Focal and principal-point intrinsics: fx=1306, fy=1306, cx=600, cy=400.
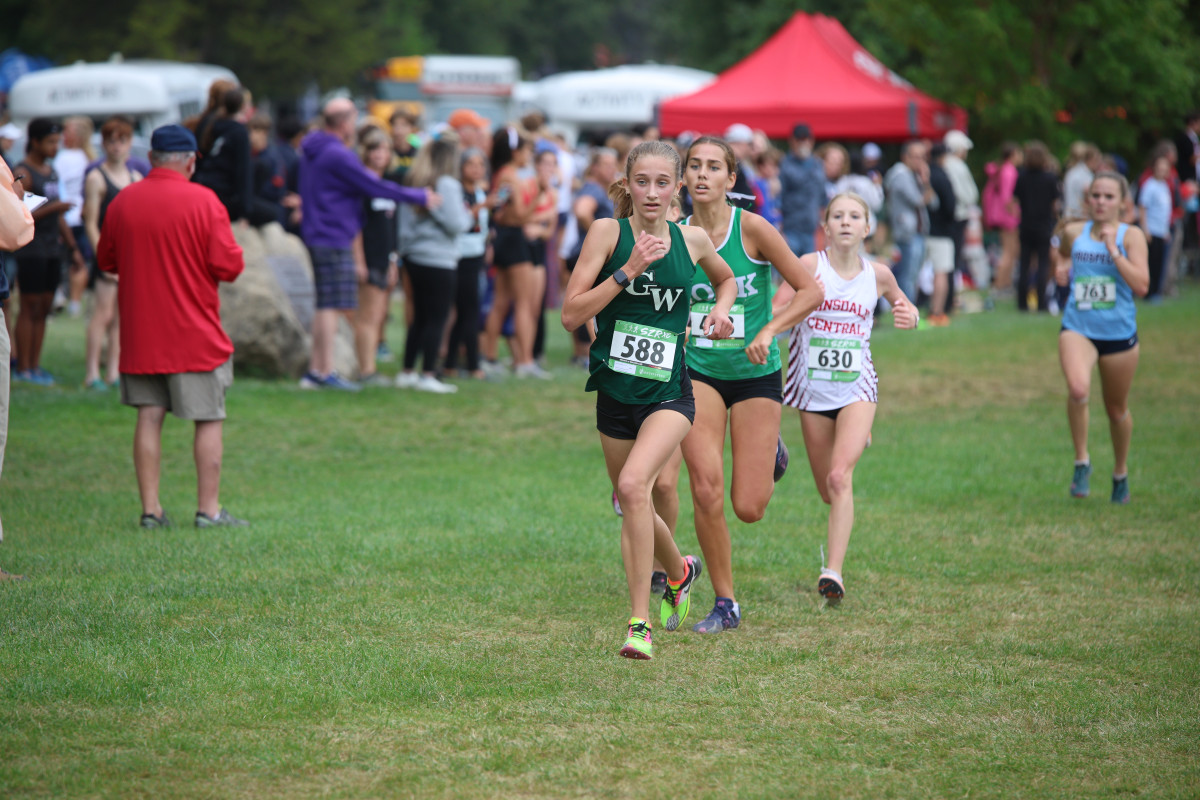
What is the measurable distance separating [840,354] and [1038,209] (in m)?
13.7

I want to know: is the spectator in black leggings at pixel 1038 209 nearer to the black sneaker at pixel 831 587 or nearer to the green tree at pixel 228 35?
the black sneaker at pixel 831 587

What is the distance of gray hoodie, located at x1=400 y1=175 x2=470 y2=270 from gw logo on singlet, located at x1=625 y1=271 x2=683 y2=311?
6730 mm

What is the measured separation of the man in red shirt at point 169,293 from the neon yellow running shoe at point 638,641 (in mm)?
3145

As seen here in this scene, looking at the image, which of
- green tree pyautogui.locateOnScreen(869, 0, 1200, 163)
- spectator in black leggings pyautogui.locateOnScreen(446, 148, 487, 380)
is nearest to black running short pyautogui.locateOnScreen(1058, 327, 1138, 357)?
spectator in black leggings pyautogui.locateOnScreen(446, 148, 487, 380)

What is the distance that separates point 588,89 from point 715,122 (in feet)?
28.1

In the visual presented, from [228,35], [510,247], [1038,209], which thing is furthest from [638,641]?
[228,35]

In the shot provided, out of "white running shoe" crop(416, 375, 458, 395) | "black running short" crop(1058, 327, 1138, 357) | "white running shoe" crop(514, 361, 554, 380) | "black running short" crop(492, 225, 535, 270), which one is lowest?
"white running shoe" crop(514, 361, 554, 380)

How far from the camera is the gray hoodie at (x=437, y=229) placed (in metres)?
11.8

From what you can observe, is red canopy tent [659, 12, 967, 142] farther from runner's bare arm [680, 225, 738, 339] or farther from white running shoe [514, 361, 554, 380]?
runner's bare arm [680, 225, 738, 339]

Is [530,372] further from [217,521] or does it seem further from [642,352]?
[642,352]

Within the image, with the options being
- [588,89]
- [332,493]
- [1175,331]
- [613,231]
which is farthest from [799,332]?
[588,89]

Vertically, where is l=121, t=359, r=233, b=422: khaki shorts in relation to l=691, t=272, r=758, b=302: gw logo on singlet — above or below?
below

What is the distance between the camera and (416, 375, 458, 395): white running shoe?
12367mm

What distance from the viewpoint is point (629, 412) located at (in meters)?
5.36
